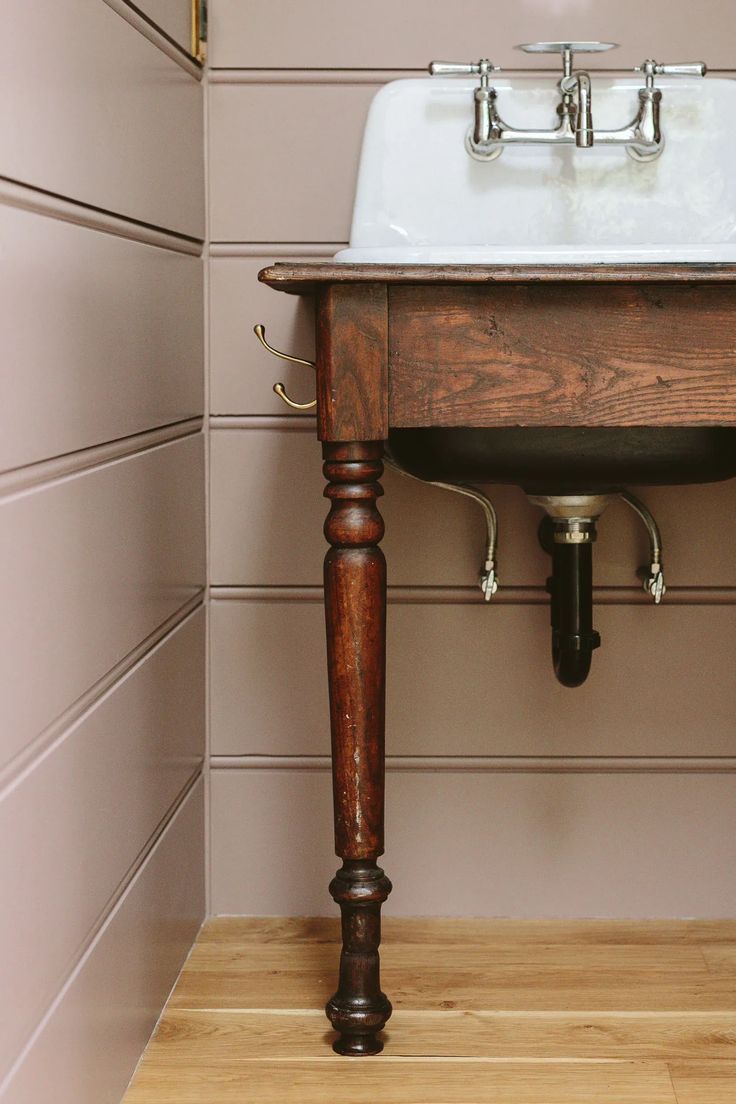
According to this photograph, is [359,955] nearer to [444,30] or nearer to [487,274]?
[487,274]

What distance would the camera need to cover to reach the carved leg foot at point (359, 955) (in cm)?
125

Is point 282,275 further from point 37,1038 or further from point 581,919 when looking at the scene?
point 581,919

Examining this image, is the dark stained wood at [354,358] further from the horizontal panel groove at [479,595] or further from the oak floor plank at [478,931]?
the oak floor plank at [478,931]

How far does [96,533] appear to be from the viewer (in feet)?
3.75

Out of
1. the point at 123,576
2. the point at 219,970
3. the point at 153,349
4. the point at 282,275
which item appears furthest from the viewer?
the point at 219,970

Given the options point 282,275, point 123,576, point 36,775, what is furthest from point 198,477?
point 36,775

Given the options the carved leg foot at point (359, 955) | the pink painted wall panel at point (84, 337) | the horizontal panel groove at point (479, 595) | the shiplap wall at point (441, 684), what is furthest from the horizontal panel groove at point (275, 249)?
the carved leg foot at point (359, 955)

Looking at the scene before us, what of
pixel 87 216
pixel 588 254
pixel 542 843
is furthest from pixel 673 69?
pixel 542 843

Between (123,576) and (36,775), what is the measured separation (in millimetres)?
314

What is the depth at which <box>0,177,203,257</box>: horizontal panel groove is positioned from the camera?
0.92m

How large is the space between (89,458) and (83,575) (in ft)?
0.35

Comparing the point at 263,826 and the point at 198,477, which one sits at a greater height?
the point at 198,477

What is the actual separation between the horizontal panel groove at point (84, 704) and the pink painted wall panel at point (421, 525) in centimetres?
17

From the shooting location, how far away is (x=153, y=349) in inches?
53.7
